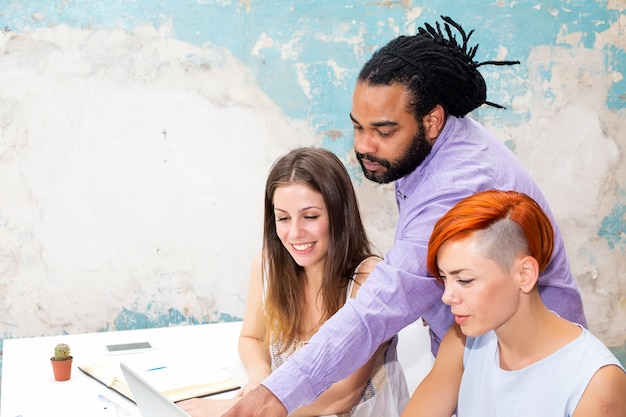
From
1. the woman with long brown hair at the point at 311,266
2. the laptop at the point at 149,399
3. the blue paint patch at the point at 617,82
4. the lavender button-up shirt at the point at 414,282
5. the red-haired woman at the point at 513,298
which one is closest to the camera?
the laptop at the point at 149,399

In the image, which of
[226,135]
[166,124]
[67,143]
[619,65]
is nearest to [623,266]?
[619,65]

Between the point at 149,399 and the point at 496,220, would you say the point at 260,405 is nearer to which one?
the point at 149,399

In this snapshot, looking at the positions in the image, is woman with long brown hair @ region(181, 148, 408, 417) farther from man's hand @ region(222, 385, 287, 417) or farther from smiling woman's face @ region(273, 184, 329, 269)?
man's hand @ region(222, 385, 287, 417)

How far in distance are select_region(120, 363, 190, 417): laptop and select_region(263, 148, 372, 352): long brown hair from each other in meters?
0.80

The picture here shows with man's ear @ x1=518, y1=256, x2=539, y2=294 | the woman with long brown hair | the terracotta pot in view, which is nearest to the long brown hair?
the woman with long brown hair

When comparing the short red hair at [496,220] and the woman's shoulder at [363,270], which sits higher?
the short red hair at [496,220]

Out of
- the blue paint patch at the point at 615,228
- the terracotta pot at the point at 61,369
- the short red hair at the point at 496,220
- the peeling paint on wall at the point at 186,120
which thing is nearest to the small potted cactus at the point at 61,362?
the terracotta pot at the point at 61,369

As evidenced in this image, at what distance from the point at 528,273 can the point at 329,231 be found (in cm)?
75

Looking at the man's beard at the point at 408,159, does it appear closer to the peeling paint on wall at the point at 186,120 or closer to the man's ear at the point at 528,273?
the man's ear at the point at 528,273

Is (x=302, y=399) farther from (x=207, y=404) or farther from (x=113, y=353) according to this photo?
(x=113, y=353)

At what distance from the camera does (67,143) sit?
11.2 feet

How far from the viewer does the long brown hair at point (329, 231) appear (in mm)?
2160

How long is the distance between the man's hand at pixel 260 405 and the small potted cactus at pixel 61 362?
694mm

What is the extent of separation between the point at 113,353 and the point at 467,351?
105cm
